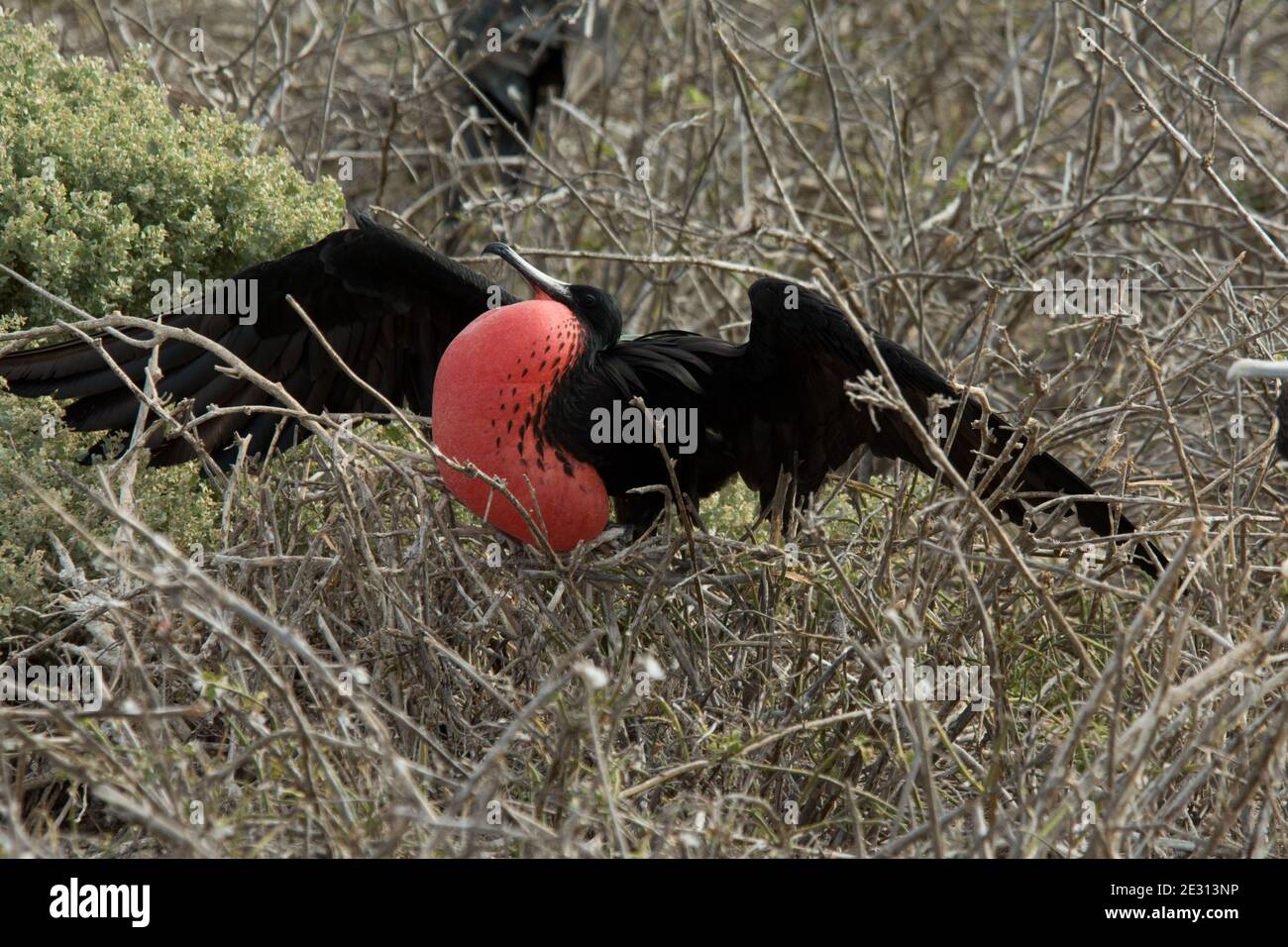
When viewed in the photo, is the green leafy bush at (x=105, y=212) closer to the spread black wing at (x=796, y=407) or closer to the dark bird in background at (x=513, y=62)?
the spread black wing at (x=796, y=407)

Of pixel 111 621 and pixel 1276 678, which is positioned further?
pixel 111 621

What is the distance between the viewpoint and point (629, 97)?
452cm

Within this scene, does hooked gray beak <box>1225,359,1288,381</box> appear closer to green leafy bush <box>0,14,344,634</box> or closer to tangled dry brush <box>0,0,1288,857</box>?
tangled dry brush <box>0,0,1288,857</box>

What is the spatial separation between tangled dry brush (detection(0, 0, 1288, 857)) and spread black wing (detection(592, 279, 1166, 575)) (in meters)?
0.09

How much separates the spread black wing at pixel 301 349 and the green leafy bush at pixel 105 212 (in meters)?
0.07

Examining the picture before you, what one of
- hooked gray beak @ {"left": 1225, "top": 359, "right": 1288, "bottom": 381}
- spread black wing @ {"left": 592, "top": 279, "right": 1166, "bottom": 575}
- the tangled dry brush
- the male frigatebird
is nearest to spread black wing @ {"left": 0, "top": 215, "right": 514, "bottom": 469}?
the male frigatebird

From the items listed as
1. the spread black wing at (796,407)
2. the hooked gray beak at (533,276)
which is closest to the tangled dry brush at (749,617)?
the spread black wing at (796,407)

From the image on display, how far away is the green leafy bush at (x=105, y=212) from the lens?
240 centimetres

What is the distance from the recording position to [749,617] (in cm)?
230

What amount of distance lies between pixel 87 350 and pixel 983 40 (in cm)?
300
